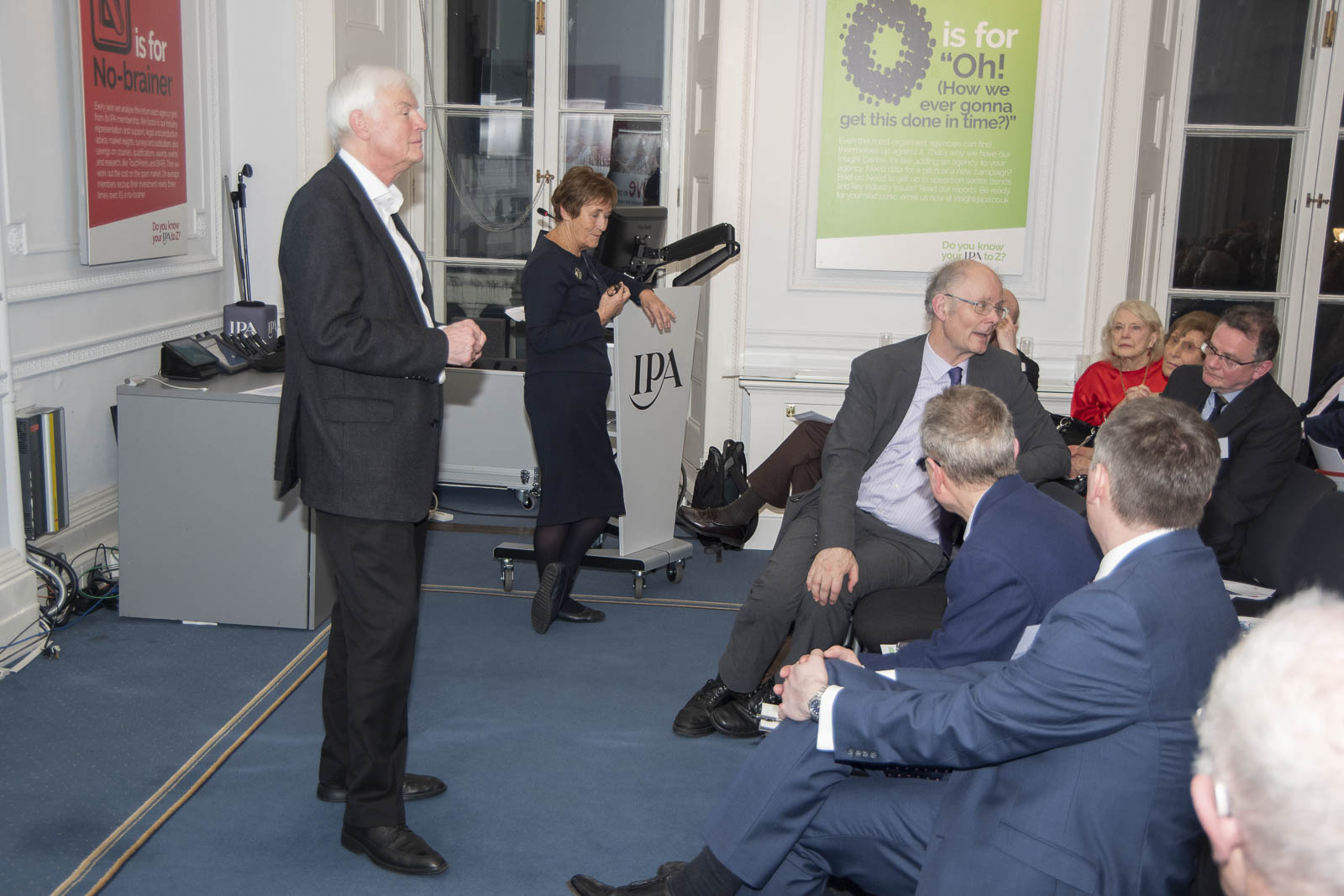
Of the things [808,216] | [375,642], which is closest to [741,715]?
[375,642]

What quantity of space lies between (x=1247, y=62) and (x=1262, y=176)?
517 mm

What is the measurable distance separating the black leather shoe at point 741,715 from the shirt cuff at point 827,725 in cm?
127

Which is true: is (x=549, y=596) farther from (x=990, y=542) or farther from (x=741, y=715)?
(x=990, y=542)

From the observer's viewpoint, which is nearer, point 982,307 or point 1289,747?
point 1289,747

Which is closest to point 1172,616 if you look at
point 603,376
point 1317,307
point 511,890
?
point 511,890

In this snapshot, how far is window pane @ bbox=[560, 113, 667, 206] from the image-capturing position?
591cm

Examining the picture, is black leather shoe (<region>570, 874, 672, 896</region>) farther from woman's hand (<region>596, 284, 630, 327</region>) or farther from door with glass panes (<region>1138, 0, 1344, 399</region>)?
door with glass panes (<region>1138, 0, 1344, 399</region>)

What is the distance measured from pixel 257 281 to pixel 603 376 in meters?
2.10

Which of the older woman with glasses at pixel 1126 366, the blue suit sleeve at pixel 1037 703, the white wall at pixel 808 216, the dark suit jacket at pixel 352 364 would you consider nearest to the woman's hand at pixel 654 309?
the white wall at pixel 808 216

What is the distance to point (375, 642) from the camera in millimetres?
2459

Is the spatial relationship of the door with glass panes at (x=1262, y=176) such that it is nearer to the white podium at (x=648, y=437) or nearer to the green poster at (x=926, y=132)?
the green poster at (x=926, y=132)

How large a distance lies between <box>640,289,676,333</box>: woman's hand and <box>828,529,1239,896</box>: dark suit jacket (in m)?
2.66

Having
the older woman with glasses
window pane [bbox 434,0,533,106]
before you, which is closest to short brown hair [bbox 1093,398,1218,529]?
the older woman with glasses

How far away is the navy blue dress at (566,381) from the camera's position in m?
3.93
